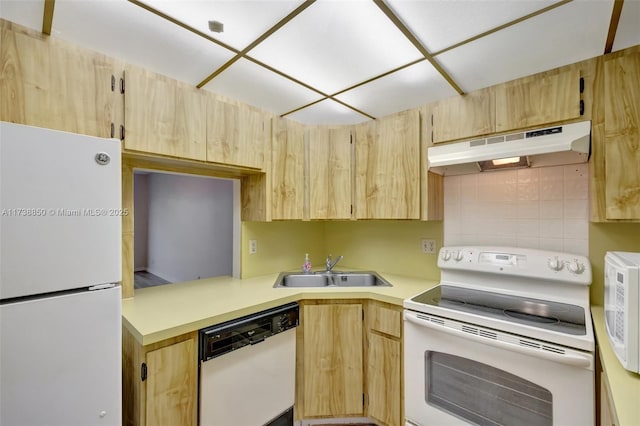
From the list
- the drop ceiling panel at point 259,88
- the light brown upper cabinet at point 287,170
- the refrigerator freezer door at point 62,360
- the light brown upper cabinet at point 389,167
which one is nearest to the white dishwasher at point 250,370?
the refrigerator freezer door at point 62,360

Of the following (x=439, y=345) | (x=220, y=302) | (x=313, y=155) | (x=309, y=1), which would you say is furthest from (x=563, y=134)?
(x=220, y=302)

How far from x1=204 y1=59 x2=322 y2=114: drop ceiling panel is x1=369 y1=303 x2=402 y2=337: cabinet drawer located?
1.36 meters


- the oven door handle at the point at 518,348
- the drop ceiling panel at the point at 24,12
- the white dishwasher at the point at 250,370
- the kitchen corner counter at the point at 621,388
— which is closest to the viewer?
the kitchen corner counter at the point at 621,388

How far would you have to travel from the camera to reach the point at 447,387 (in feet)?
4.91

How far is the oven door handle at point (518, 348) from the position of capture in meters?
1.11

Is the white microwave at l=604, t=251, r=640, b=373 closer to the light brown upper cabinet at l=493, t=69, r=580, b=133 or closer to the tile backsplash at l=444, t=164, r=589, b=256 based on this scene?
the tile backsplash at l=444, t=164, r=589, b=256

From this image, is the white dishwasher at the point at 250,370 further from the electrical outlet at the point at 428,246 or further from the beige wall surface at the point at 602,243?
the beige wall surface at the point at 602,243

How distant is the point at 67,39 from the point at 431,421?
2.49 metres

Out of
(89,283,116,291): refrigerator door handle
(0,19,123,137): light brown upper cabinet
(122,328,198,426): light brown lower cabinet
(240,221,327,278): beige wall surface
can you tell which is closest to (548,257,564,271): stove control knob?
(240,221,327,278): beige wall surface

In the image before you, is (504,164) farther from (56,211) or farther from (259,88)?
(56,211)

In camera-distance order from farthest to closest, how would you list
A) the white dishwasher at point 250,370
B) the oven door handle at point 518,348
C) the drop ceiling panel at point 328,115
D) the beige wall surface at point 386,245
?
the beige wall surface at point 386,245
the drop ceiling panel at point 328,115
the white dishwasher at point 250,370
the oven door handle at point 518,348

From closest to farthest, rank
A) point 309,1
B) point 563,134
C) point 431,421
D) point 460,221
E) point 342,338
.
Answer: point 309,1, point 563,134, point 431,421, point 342,338, point 460,221

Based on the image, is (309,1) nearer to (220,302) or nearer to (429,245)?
(220,302)

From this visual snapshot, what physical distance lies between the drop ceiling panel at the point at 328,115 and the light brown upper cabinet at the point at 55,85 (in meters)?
1.10
